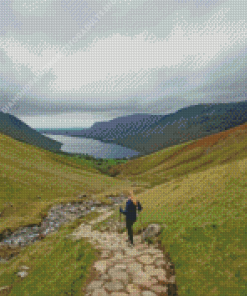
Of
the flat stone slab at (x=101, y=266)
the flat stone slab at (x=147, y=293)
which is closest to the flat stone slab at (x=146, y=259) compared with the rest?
the flat stone slab at (x=101, y=266)

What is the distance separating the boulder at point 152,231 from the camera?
14.1 meters

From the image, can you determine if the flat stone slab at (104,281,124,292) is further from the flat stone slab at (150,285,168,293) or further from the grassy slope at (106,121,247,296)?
the grassy slope at (106,121,247,296)

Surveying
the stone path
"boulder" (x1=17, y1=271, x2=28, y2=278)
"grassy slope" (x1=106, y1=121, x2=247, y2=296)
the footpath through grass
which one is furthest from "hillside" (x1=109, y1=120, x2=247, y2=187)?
"boulder" (x1=17, y1=271, x2=28, y2=278)

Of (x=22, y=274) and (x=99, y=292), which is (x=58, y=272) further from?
(x=22, y=274)

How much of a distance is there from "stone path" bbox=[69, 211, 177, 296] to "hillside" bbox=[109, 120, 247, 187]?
6660 centimetres

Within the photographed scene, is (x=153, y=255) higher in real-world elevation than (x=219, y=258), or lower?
lower

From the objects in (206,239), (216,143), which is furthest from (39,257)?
(216,143)

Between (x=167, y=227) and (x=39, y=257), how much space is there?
10266 mm

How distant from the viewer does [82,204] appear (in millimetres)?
37969

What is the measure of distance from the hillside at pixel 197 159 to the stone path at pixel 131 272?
66.6 m

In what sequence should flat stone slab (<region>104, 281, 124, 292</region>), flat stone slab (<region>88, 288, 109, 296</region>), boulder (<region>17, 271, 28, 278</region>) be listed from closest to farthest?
flat stone slab (<region>88, 288, 109, 296</region>) < flat stone slab (<region>104, 281, 124, 292</region>) < boulder (<region>17, 271, 28, 278</region>)

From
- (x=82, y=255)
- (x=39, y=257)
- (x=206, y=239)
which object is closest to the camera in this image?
(x=206, y=239)

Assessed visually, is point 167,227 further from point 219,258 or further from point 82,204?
point 82,204

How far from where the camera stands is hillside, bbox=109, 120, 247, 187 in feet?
315
